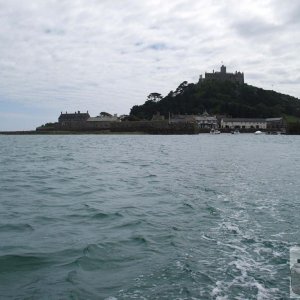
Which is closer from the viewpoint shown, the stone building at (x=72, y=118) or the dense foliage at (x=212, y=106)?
the stone building at (x=72, y=118)

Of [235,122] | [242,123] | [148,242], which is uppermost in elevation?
[235,122]

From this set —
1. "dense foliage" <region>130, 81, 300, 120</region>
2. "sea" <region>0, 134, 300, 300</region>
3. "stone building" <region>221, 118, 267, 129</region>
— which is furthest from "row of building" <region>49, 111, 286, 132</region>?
"sea" <region>0, 134, 300, 300</region>

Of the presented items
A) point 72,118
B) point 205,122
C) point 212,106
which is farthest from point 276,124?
point 72,118

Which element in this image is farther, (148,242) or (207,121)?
(207,121)

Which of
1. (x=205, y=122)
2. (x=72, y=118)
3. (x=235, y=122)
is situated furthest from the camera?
(x=72, y=118)

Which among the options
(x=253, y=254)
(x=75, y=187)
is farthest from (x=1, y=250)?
(x=75, y=187)

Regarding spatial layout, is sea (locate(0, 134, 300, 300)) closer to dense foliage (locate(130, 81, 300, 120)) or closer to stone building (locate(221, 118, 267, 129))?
stone building (locate(221, 118, 267, 129))

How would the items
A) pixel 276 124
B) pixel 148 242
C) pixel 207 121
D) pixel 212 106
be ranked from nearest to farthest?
1. pixel 148 242
2. pixel 276 124
3. pixel 207 121
4. pixel 212 106

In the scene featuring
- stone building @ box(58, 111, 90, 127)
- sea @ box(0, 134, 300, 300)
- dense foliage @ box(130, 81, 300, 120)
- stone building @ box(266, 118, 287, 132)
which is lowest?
sea @ box(0, 134, 300, 300)

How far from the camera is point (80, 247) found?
29.1ft

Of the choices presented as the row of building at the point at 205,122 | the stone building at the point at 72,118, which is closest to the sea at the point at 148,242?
the row of building at the point at 205,122

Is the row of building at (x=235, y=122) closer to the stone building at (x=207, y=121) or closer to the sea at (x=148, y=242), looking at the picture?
the stone building at (x=207, y=121)

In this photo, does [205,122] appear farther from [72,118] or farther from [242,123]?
[72,118]

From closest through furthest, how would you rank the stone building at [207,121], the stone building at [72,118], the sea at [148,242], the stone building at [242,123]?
1. the sea at [148,242]
2. the stone building at [242,123]
3. the stone building at [207,121]
4. the stone building at [72,118]
